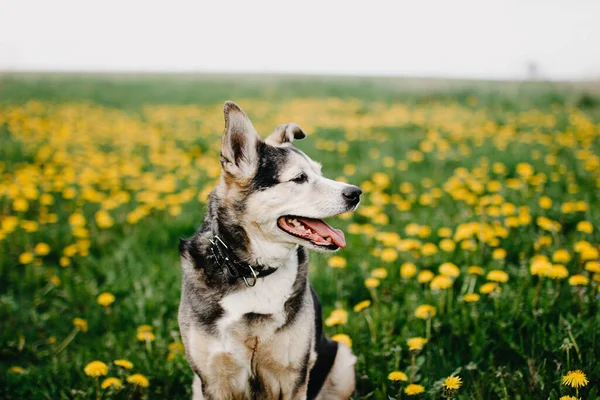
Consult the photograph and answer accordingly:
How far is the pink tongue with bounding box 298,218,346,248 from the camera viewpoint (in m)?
2.64

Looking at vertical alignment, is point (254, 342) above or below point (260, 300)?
below

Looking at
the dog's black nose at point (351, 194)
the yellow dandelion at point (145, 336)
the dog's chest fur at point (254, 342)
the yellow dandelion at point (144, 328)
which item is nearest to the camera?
the dog's chest fur at point (254, 342)

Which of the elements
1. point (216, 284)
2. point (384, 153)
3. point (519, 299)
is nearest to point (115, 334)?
point (216, 284)

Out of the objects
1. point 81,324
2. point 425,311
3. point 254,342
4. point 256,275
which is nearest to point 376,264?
point 425,311

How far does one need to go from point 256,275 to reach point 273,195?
49 cm

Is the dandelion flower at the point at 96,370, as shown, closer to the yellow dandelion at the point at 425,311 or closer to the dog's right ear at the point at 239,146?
the dog's right ear at the point at 239,146

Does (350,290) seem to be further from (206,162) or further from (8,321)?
(206,162)

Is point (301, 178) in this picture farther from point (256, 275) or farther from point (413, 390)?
point (413, 390)

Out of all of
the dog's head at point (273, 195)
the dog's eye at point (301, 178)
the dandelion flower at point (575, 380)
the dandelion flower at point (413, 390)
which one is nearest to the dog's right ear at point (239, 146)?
the dog's head at point (273, 195)

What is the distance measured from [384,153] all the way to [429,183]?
6.86 ft

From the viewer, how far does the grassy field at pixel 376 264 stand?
299 centimetres

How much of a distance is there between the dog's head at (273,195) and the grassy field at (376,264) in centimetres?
93

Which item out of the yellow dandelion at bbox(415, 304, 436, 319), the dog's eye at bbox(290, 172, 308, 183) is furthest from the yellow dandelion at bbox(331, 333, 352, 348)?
the dog's eye at bbox(290, 172, 308, 183)

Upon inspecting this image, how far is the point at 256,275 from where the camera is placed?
103 inches
